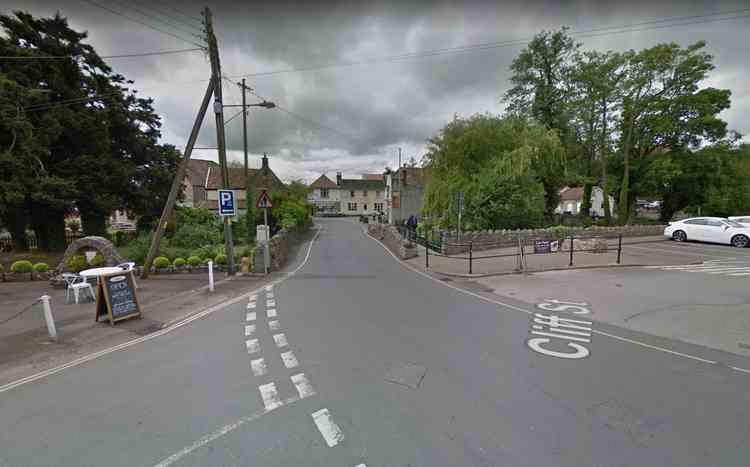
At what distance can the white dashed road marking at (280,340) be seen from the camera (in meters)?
4.79

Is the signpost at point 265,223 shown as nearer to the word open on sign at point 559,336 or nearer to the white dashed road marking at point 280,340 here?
the white dashed road marking at point 280,340

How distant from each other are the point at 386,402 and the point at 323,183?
6653 centimetres

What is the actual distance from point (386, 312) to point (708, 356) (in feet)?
17.1

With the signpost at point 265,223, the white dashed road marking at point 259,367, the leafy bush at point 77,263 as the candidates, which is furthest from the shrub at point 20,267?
the white dashed road marking at point 259,367

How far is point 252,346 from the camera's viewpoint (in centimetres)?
478

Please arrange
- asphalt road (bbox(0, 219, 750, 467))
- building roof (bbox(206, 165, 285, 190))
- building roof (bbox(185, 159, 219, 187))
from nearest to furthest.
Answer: asphalt road (bbox(0, 219, 750, 467)), building roof (bbox(206, 165, 285, 190)), building roof (bbox(185, 159, 219, 187))

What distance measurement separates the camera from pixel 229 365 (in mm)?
4156

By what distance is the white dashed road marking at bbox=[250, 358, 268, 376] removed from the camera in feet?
12.9

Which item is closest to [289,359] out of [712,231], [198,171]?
[712,231]

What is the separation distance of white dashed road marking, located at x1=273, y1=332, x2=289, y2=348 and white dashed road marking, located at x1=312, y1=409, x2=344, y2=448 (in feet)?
6.37

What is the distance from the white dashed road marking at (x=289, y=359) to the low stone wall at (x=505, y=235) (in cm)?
1066

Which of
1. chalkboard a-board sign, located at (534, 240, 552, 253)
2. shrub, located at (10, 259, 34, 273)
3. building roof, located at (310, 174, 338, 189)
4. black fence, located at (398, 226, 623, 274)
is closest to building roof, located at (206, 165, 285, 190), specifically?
black fence, located at (398, 226, 623, 274)

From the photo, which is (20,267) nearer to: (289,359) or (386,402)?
(289,359)

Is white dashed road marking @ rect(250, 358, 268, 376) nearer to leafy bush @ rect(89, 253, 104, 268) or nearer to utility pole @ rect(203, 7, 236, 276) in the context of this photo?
utility pole @ rect(203, 7, 236, 276)
